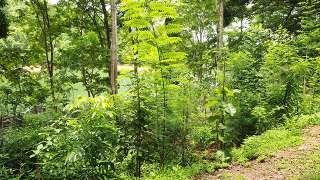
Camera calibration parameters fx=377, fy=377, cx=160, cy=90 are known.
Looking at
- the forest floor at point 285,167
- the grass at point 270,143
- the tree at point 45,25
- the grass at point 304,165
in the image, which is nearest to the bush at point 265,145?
the grass at point 270,143

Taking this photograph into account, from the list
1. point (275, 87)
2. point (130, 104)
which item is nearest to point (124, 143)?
point (130, 104)

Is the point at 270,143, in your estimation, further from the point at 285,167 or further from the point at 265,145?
the point at 285,167

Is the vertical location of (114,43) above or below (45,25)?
below

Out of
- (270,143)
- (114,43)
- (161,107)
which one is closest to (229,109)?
(161,107)

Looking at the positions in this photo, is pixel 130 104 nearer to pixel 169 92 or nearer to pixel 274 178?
pixel 169 92

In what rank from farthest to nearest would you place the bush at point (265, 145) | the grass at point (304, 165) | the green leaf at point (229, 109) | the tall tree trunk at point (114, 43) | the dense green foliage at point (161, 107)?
the tall tree trunk at point (114, 43), the bush at point (265, 145), the green leaf at point (229, 109), the grass at point (304, 165), the dense green foliage at point (161, 107)

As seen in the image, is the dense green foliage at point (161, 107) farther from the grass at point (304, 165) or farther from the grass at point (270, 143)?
the grass at point (304, 165)

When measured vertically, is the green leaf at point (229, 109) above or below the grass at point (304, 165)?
above

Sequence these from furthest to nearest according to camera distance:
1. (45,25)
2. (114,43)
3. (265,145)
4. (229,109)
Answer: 1. (45,25)
2. (114,43)
3. (265,145)
4. (229,109)

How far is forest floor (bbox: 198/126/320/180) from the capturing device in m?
7.20

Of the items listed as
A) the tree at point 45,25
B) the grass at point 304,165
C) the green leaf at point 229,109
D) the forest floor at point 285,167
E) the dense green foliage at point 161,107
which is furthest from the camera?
the tree at point 45,25

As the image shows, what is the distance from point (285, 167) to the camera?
301 inches

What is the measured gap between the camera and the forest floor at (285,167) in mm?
7195

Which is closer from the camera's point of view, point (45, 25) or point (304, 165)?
point (304, 165)
